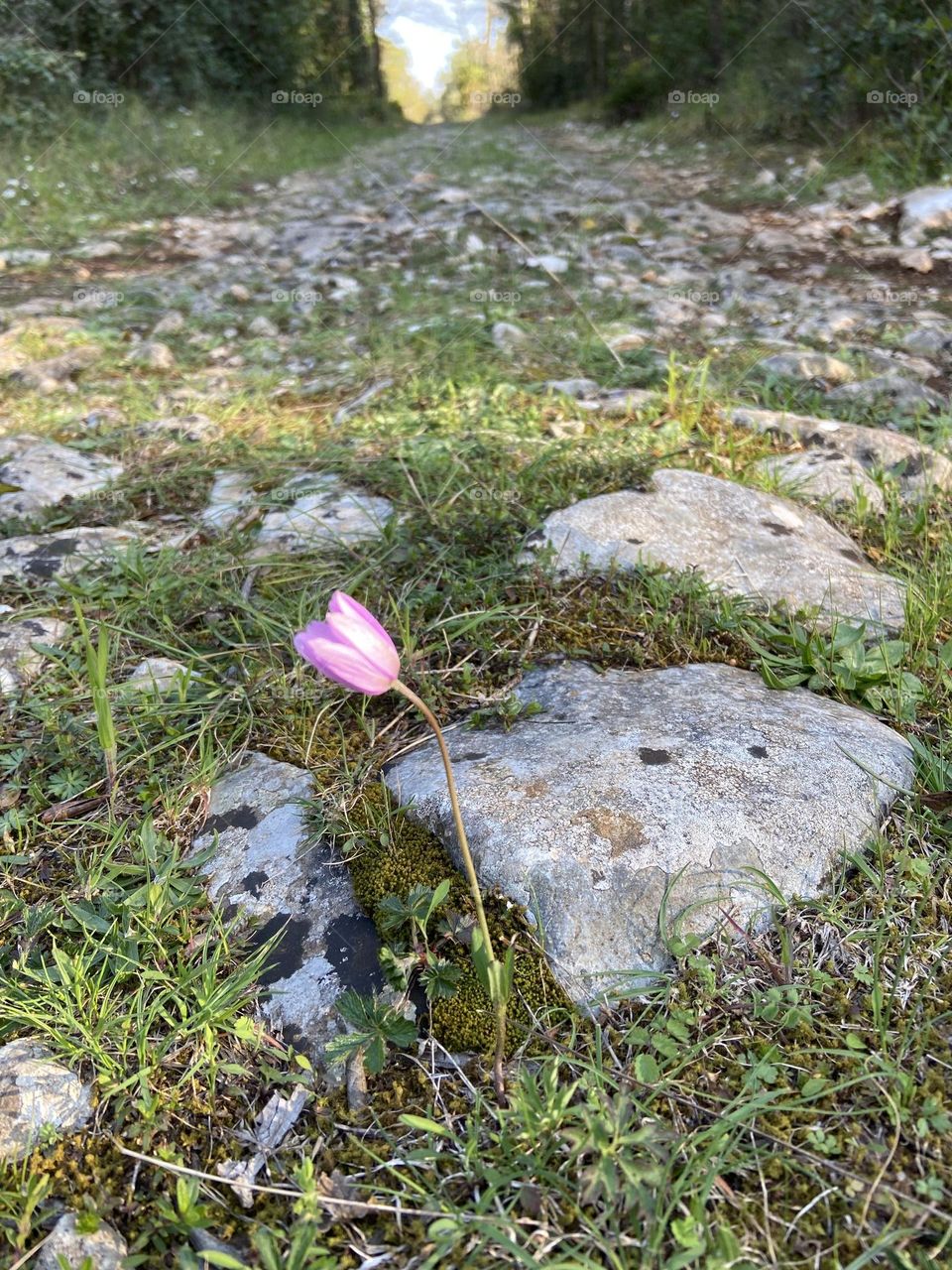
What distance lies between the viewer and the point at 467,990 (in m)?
1.41

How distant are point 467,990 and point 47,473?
2.64 metres

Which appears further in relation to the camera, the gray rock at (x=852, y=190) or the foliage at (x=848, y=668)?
the gray rock at (x=852, y=190)

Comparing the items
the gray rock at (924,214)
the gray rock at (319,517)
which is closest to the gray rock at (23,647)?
the gray rock at (319,517)

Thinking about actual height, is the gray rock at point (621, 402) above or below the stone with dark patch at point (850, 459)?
above

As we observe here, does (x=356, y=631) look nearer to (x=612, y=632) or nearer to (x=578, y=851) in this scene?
(x=578, y=851)

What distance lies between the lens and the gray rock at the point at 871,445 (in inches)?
116

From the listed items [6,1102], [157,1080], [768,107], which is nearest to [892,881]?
[157,1080]

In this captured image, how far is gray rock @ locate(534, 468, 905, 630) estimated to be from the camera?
2322mm

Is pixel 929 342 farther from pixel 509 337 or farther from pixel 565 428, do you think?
pixel 565 428

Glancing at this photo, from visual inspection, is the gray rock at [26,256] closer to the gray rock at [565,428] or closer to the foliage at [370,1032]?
the gray rock at [565,428]

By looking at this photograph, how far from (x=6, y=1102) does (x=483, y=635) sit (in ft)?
4.39

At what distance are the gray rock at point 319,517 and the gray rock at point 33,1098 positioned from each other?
1.59m

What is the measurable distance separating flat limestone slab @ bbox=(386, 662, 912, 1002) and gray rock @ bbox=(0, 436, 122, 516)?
1950 millimetres

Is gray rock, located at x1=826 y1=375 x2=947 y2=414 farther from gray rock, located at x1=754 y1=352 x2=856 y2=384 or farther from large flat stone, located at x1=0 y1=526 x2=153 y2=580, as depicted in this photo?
large flat stone, located at x1=0 y1=526 x2=153 y2=580
